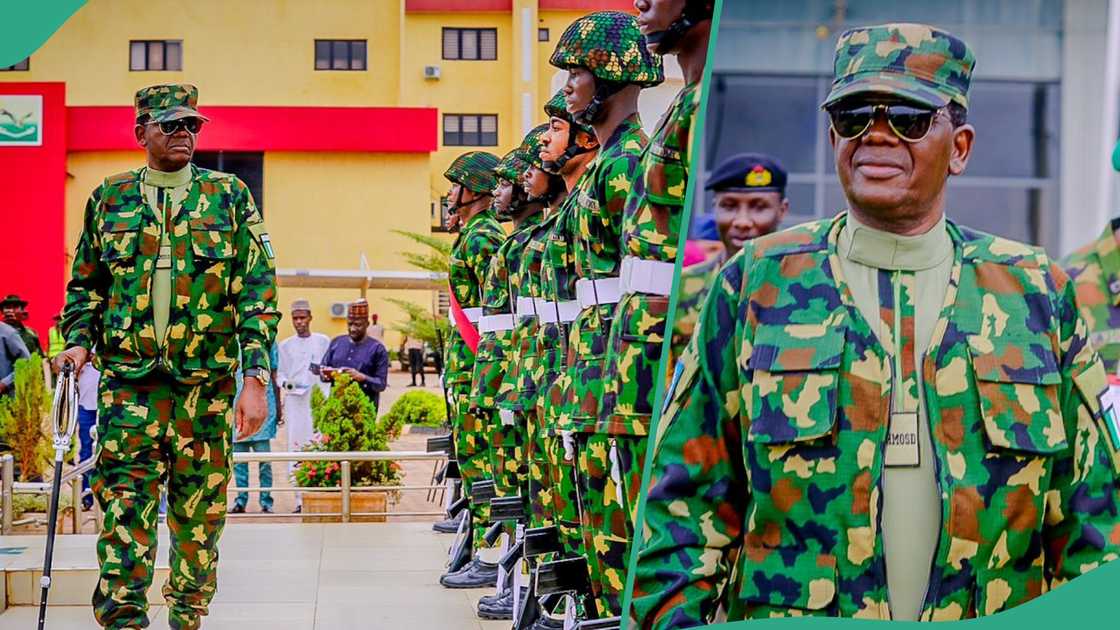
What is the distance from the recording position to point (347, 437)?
937 cm

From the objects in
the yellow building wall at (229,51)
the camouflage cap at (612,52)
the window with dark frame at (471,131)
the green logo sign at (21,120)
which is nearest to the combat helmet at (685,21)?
the camouflage cap at (612,52)

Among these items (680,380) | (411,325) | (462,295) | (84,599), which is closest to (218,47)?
(462,295)

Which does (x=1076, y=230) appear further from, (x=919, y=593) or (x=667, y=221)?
(x=667, y=221)

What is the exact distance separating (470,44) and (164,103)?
962 cm

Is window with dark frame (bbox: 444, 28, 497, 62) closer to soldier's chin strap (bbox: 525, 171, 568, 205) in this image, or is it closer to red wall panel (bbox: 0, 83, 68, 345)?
red wall panel (bbox: 0, 83, 68, 345)

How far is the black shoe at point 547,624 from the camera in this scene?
5.02m

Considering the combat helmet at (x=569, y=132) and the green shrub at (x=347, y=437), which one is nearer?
the combat helmet at (x=569, y=132)

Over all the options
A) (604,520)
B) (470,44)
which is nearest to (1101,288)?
(604,520)

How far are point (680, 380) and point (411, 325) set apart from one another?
15716mm

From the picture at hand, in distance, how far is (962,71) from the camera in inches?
62.9

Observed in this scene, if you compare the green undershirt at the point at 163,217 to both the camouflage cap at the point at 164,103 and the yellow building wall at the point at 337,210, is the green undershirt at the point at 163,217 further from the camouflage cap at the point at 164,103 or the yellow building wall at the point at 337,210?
the yellow building wall at the point at 337,210

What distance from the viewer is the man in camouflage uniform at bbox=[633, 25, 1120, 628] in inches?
67.1

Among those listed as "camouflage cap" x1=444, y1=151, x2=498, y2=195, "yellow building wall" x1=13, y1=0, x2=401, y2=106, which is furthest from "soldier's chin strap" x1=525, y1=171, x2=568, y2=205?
"yellow building wall" x1=13, y1=0, x2=401, y2=106

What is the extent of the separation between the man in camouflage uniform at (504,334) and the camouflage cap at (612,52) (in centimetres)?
173
